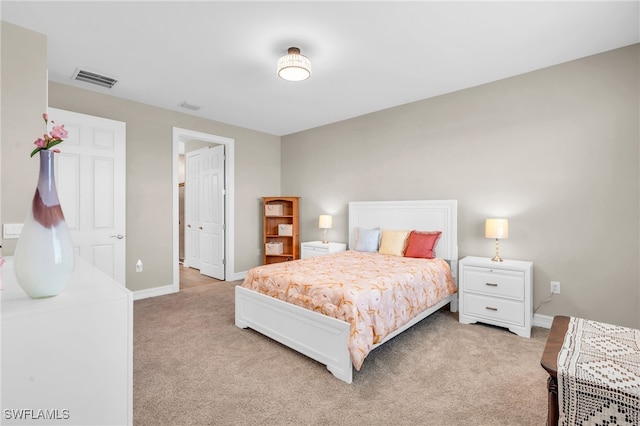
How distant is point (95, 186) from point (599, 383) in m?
4.47

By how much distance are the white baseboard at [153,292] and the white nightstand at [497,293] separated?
384cm

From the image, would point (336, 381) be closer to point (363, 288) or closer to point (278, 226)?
point (363, 288)

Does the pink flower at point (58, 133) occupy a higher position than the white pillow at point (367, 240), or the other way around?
the pink flower at point (58, 133)

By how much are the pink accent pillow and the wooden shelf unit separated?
225 centimetres

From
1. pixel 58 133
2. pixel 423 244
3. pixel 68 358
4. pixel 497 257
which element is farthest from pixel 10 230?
pixel 497 257

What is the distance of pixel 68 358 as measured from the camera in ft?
2.85

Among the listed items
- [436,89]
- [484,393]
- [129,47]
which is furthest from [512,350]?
[129,47]

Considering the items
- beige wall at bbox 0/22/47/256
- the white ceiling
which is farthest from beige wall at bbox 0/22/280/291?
the white ceiling

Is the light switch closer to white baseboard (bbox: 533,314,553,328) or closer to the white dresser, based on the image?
the white dresser

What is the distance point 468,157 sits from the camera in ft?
12.0

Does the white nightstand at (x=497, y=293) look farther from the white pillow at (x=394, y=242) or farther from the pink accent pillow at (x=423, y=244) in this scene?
the white pillow at (x=394, y=242)

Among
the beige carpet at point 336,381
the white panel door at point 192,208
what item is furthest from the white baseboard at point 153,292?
the white panel door at point 192,208

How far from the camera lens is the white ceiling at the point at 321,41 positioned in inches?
87.5

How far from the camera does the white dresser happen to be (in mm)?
791
